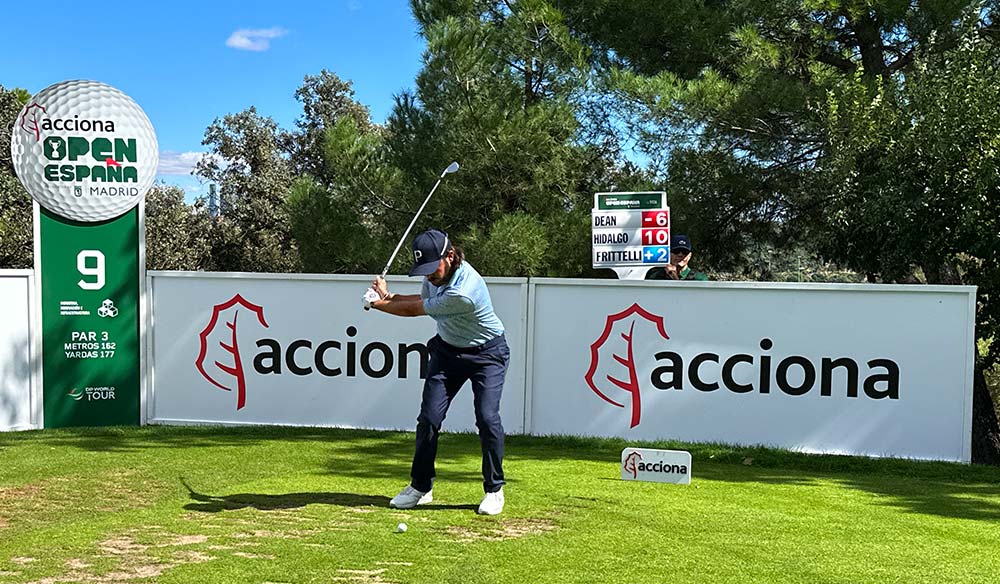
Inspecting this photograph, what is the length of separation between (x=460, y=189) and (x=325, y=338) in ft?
18.6

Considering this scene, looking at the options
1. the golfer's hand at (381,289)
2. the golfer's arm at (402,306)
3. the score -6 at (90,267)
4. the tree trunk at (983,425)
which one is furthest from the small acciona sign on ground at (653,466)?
the tree trunk at (983,425)

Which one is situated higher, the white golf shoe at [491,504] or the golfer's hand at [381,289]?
the golfer's hand at [381,289]

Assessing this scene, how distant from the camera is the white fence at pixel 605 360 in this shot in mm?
9648

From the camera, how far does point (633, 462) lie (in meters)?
7.63

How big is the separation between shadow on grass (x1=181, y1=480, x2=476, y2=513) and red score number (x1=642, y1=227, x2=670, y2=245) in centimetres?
486

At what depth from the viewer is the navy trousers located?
6.82m

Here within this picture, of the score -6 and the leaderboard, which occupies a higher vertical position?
the leaderboard

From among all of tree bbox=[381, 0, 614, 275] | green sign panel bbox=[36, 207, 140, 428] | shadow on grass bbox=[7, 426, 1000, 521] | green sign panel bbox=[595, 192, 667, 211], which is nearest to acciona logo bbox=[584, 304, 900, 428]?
shadow on grass bbox=[7, 426, 1000, 521]

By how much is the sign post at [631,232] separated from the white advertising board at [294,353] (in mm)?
1237

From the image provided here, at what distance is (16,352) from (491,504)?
6469mm

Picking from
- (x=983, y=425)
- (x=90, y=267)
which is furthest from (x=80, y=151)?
(x=983, y=425)

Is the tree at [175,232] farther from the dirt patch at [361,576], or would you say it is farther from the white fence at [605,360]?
the dirt patch at [361,576]

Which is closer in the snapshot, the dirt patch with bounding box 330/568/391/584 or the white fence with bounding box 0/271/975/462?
the dirt patch with bounding box 330/568/391/584

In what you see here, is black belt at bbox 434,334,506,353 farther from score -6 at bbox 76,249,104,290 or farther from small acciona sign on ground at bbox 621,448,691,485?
score -6 at bbox 76,249,104,290
